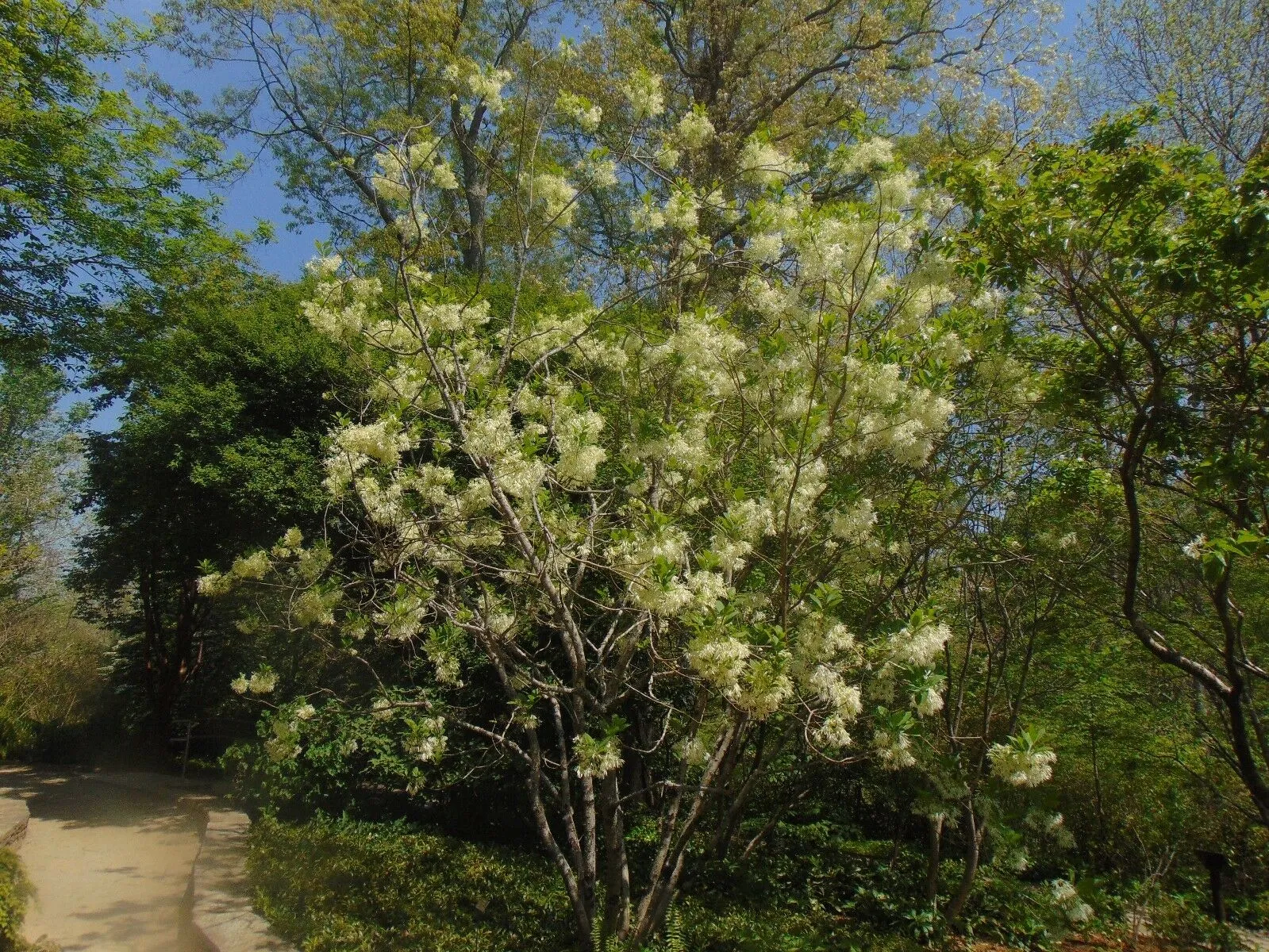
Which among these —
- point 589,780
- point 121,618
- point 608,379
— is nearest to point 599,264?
point 608,379

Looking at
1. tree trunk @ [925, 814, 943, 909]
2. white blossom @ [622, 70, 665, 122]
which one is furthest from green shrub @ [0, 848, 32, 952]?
white blossom @ [622, 70, 665, 122]

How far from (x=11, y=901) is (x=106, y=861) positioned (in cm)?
158

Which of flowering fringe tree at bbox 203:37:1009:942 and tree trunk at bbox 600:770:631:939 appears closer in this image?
flowering fringe tree at bbox 203:37:1009:942

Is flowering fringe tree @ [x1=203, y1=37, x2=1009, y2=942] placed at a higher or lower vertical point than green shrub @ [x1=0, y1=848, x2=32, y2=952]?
higher

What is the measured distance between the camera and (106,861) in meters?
6.31

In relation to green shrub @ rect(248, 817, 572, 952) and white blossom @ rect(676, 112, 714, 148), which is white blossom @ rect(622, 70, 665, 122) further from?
green shrub @ rect(248, 817, 572, 952)

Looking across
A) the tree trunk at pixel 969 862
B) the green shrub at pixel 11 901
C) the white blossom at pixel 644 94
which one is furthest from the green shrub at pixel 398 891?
the white blossom at pixel 644 94

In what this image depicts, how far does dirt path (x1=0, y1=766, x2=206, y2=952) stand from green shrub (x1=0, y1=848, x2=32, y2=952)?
0.34 ft

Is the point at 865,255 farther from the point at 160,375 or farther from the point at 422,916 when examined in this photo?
the point at 160,375

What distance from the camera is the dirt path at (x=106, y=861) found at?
16.2 feet

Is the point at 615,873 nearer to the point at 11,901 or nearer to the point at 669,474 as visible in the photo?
the point at 669,474

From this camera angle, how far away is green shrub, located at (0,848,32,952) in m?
4.63

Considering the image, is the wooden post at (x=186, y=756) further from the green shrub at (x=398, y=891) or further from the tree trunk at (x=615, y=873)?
the tree trunk at (x=615, y=873)

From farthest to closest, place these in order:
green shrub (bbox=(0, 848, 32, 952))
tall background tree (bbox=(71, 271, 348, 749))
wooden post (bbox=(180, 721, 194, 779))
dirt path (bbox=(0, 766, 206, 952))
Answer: wooden post (bbox=(180, 721, 194, 779)) → tall background tree (bbox=(71, 271, 348, 749)) → dirt path (bbox=(0, 766, 206, 952)) → green shrub (bbox=(0, 848, 32, 952))
